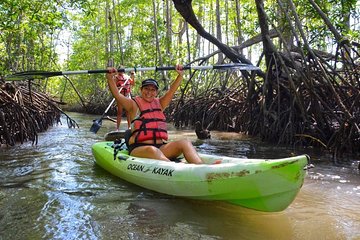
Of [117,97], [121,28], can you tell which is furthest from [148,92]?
[121,28]

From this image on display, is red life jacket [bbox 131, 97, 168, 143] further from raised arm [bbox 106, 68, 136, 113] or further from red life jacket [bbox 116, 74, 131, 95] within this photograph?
red life jacket [bbox 116, 74, 131, 95]

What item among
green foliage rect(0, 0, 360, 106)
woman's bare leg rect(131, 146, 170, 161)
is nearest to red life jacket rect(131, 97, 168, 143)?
woman's bare leg rect(131, 146, 170, 161)

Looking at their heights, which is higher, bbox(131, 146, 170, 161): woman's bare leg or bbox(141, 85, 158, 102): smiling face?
bbox(141, 85, 158, 102): smiling face

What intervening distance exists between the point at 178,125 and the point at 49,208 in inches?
281

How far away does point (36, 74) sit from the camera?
473 cm

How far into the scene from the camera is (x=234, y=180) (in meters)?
2.77

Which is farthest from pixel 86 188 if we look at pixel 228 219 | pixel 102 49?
pixel 102 49

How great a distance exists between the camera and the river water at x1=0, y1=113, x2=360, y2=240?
8.50 feet

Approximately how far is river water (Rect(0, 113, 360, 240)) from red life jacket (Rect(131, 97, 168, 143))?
50 centimetres

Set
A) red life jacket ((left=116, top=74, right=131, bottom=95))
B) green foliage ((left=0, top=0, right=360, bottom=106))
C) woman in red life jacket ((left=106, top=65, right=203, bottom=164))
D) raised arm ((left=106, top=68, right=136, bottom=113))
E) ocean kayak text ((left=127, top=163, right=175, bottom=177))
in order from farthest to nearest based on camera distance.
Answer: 1. red life jacket ((left=116, top=74, right=131, bottom=95))
2. green foliage ((left=0, top=0, right=360, bottom=106))
3. raised arm ((left=106, top=68, right=136, bottom=113))
4. woman in red life jacket ((left=106, top=65, right=203, bottom=164))
5. ocean kayak text ((left=127, top=163, right=175, bottom=177))

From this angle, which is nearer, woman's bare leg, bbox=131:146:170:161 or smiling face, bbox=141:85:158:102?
woman's bare leg, bbox=131:146:170:161

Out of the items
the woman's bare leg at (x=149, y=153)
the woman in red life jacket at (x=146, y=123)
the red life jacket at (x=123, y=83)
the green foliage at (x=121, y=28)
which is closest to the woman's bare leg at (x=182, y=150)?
the woman in red life jacket at (x=146, y=123)

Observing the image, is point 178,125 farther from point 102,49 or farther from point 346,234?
point 102,49

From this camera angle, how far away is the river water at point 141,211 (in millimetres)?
2590
